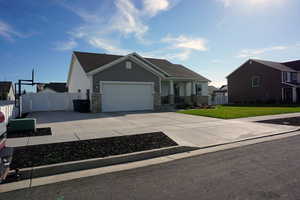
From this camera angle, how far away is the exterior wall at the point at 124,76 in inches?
628

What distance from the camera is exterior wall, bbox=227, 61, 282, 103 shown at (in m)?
29.4

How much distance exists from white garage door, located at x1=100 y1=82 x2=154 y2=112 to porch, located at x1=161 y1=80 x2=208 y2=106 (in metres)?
4.25

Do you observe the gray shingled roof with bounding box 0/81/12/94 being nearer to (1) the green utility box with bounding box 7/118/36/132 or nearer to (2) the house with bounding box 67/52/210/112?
(2) the house with bounding box 67/52/210/112

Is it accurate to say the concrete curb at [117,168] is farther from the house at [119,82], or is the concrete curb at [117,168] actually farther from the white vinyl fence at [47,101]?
the white vinyl fence at [47,101]

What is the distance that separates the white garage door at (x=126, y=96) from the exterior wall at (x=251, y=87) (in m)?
20.7

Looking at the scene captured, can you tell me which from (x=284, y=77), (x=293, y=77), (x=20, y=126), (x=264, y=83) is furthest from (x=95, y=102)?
(x=293, y=77)

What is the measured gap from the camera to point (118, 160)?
16.2 ft

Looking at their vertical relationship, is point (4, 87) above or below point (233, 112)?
above

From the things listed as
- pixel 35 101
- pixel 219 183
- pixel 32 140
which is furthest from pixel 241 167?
pixel 35 101

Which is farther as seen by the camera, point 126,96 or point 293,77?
point 293,77

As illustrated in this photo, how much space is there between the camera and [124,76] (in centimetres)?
1709

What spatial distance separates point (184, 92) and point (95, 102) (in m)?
12.1

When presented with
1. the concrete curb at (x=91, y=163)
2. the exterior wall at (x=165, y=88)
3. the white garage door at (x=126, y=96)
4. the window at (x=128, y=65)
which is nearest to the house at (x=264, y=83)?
the exterior wall at (x=165, y=88)

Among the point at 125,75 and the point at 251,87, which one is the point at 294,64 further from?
the point at 125,75
